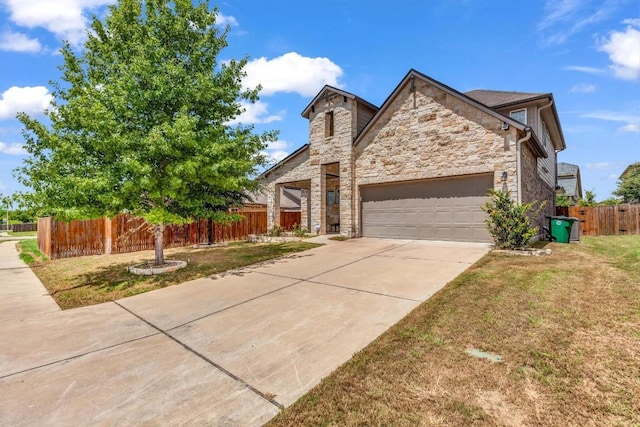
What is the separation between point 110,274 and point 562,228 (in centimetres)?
1595

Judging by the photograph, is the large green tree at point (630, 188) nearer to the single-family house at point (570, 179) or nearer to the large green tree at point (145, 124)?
the single-family house at point (570, 179)

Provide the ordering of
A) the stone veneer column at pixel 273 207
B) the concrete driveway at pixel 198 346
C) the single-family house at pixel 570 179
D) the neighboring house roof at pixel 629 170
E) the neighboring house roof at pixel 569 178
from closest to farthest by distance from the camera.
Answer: the concrete driveway at pixel 198 346 → the stone veneer column at pixel 273 207 → the single-family house at pixel 570 179 → the neighboring house roof at pixel 569 178 → the neighboring house roof at pixel 629 170

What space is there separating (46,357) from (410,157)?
11.9 meters

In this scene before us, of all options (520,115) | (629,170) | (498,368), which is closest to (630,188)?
(629,170)

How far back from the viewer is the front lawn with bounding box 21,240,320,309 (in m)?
6.09

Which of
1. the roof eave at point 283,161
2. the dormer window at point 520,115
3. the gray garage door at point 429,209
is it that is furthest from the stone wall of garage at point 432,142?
the dormer window at point 520,115

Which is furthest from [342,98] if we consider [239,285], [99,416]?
[99,416]

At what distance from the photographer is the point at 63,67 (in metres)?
7.98

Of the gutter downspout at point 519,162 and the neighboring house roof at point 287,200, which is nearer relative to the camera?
the gutter downspout at point 519,162

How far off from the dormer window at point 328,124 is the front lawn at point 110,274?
21.7 ft

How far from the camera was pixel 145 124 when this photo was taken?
766 cm

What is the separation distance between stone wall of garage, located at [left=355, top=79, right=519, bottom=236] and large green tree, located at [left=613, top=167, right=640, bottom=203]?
27.9 m

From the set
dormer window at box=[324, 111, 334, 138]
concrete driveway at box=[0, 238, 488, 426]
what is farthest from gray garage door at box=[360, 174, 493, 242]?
concrete driveway at box=[0, 238, 488, 426]

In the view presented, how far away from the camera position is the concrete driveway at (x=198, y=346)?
2510 mm
